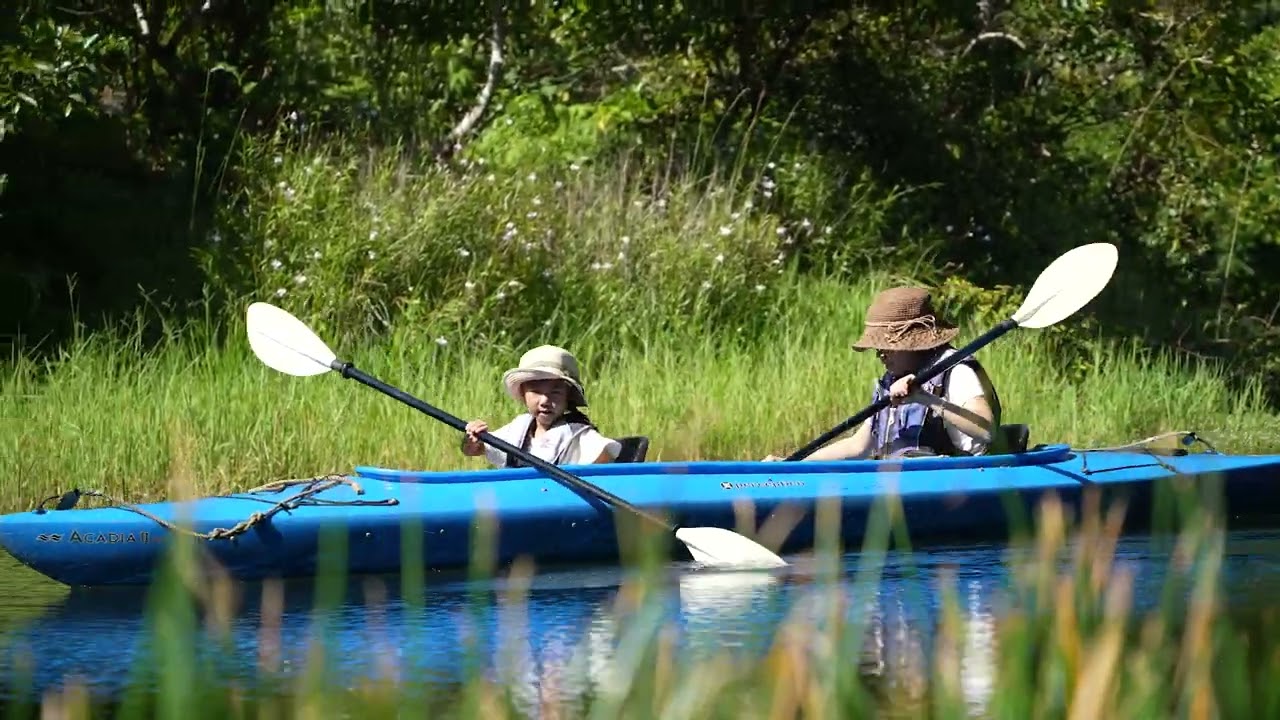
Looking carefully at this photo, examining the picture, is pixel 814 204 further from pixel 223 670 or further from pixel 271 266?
pixel 223 670

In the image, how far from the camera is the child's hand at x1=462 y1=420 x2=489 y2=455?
6.48m

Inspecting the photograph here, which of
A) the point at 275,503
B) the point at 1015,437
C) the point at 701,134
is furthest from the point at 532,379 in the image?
the point at 701,134

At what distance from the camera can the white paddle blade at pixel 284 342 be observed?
7223 millimetres

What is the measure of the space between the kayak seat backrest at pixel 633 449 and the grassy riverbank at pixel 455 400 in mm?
628

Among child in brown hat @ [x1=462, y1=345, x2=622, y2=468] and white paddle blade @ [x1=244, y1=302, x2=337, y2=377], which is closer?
child in brown hat @ [x1=462, y1=345, x2=622, y2=468]

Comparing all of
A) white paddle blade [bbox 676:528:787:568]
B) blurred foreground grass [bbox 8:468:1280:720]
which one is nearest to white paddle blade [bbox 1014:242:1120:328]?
white paddle blade [bbox 676:528:787:568]

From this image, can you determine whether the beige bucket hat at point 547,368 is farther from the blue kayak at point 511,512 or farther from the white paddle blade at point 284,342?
the white paddle blade at point 284,342

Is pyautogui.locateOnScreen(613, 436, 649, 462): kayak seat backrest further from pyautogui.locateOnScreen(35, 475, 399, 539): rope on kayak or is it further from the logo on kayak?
pyautogui.locateOnScreen(35, 475, 399, 539): rope on kayak

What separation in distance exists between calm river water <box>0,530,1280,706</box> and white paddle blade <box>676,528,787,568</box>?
1.8 inches

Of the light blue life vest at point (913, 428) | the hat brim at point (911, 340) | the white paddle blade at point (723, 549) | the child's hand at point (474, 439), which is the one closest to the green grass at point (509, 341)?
the white paddle blade at point (723, 549)

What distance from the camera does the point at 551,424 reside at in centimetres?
679

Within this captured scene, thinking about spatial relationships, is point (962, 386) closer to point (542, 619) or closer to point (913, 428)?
point (913, 428)

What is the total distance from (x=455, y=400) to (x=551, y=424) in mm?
2234

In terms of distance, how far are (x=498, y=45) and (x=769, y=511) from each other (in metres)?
6.01
